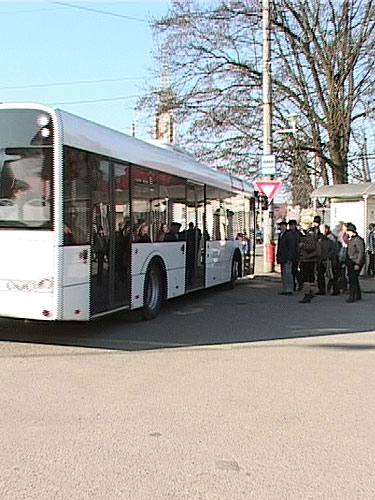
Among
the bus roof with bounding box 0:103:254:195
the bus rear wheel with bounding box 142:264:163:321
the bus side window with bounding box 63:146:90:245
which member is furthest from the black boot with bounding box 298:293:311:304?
the bus side window with bounding box 63:146:90:245

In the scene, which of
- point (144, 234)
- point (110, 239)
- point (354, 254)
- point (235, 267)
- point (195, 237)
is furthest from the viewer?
point (235, 267)

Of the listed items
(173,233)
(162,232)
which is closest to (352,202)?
(173,233)

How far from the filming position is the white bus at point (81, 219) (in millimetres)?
8586

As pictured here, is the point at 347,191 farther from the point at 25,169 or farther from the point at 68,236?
the point at 25,169

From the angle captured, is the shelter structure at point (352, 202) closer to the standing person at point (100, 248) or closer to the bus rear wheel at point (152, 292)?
the bus rear wheel at point (152, 292)

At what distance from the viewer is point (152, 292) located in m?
12.0

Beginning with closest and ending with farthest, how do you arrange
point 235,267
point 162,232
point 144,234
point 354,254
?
point 144,234
point 162,232
point 354,254
point 235,267

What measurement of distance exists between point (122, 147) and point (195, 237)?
168 inches

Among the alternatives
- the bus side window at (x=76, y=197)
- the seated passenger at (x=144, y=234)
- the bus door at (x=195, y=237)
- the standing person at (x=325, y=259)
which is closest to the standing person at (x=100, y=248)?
the bus side window at (x=76, y=197)

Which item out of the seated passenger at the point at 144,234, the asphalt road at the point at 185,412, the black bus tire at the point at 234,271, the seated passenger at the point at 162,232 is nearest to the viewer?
the asphalt road at the point at 185,412

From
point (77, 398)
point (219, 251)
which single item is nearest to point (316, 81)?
point (219, 251)

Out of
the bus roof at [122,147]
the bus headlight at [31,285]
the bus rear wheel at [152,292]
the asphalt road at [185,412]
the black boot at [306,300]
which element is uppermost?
the bus roof at [122,147]

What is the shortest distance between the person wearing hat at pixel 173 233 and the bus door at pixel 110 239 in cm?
193

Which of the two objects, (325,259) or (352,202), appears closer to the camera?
(325,259)
